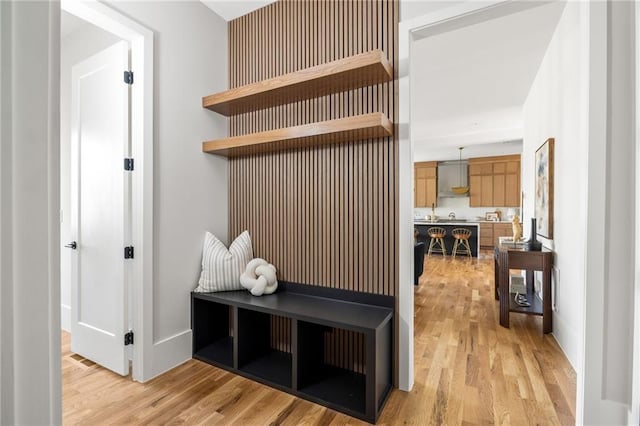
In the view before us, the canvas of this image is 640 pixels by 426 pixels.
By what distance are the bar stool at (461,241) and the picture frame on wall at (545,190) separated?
383cm

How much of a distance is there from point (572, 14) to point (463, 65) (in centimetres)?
129

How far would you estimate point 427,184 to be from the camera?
948 centimetres

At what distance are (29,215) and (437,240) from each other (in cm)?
865

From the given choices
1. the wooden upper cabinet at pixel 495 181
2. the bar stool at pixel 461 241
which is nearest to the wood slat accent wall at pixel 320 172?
the bar stool at pixel 461 241

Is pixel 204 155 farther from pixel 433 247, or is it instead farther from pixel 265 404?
pixel 433 247

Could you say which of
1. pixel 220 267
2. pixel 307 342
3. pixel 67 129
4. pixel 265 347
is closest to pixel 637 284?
pixel 307 342

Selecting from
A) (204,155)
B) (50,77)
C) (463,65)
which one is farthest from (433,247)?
(50,77)

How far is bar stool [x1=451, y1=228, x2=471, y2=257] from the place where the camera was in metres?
7.37

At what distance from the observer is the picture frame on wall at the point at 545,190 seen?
2980mm

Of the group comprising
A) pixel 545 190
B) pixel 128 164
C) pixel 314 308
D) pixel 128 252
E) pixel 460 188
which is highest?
pixel 460 188

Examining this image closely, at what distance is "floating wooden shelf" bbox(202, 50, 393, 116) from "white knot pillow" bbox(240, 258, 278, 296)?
4.14 feet

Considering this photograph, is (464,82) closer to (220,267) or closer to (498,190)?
(220,267)

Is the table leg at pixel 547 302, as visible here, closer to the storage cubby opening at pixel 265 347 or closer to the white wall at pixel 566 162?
the white wall at pixel 566 162

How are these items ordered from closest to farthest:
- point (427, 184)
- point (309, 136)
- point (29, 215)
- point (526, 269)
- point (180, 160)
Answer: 1. point (29, 215)
2. point (309, 136)
3. point (180, 160)
4. point (526, 269)
5. point (427, 184)
